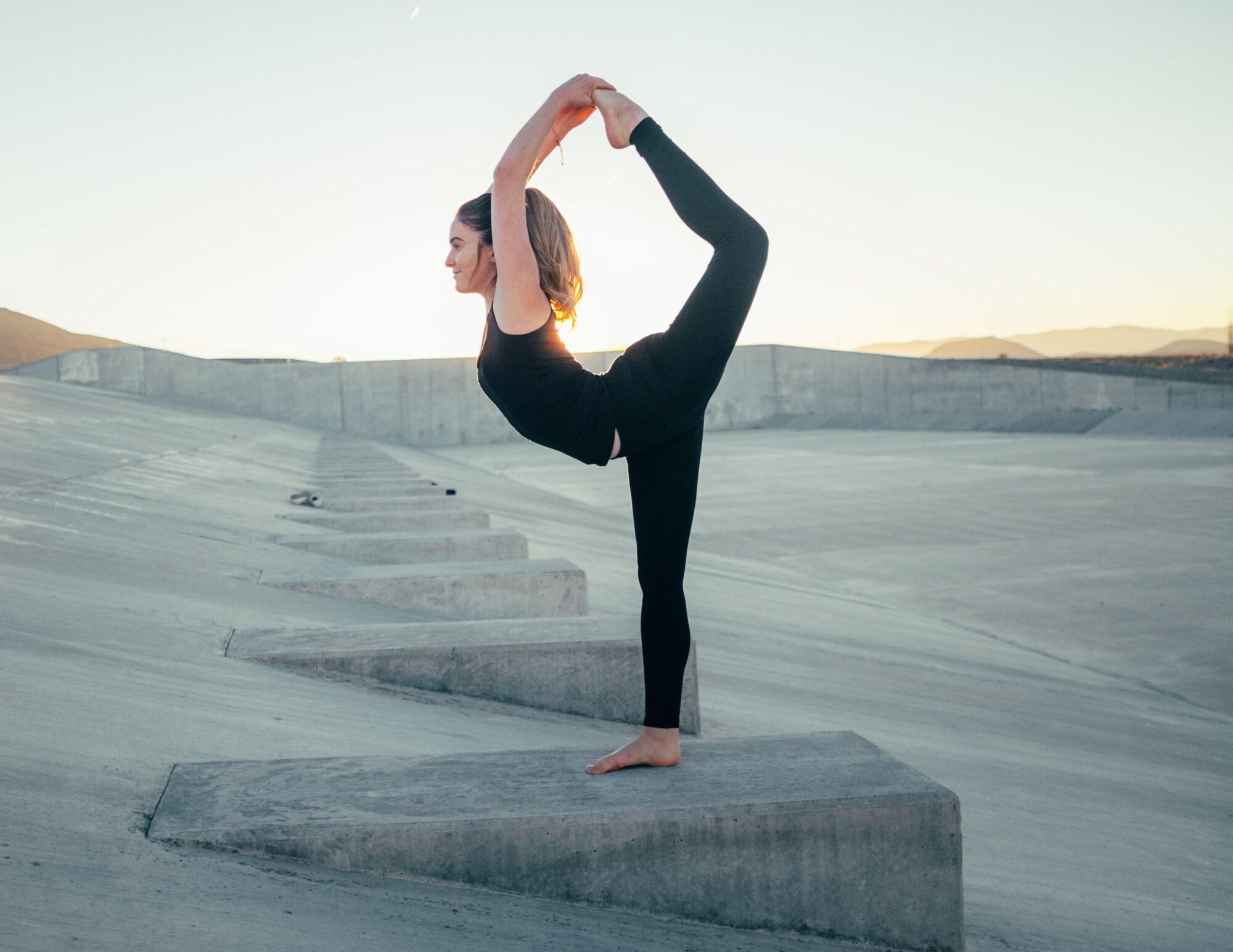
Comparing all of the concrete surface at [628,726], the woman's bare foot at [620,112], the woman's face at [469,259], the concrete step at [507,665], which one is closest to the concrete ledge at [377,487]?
the concrete surface at [628,726]

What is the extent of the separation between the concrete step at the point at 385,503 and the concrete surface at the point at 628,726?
0.49 meters

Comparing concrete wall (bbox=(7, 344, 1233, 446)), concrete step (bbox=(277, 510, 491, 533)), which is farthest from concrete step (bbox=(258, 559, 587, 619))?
concrete wall (bbox=(7, 344, 1233, 446))

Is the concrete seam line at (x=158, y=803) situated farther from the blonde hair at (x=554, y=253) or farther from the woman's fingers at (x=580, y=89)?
the woman's fingers at (x=580, y=89)

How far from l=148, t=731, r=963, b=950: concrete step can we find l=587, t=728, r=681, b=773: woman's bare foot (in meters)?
0.07

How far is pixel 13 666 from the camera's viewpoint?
2.41 meters

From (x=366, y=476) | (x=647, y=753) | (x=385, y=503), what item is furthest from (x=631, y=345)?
(x=366, y=476)

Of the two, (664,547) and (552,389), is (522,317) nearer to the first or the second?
(552,389)

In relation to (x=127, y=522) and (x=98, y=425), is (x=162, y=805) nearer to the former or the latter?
(x=127, y=522)

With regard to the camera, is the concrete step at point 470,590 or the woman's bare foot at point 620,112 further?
the concrete step at point 470,590

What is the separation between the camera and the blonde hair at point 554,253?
209 cm

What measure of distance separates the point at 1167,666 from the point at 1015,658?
704mm

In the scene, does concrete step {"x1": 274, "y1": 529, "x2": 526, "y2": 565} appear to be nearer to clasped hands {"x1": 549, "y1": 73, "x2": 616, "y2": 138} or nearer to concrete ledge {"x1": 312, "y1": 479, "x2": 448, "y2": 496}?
concrete ledge {"x1": 312, "y1": 479, "x2": 448, "y2": 496}

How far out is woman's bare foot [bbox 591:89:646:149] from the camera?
6.98 ft

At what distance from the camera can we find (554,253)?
2088mm
